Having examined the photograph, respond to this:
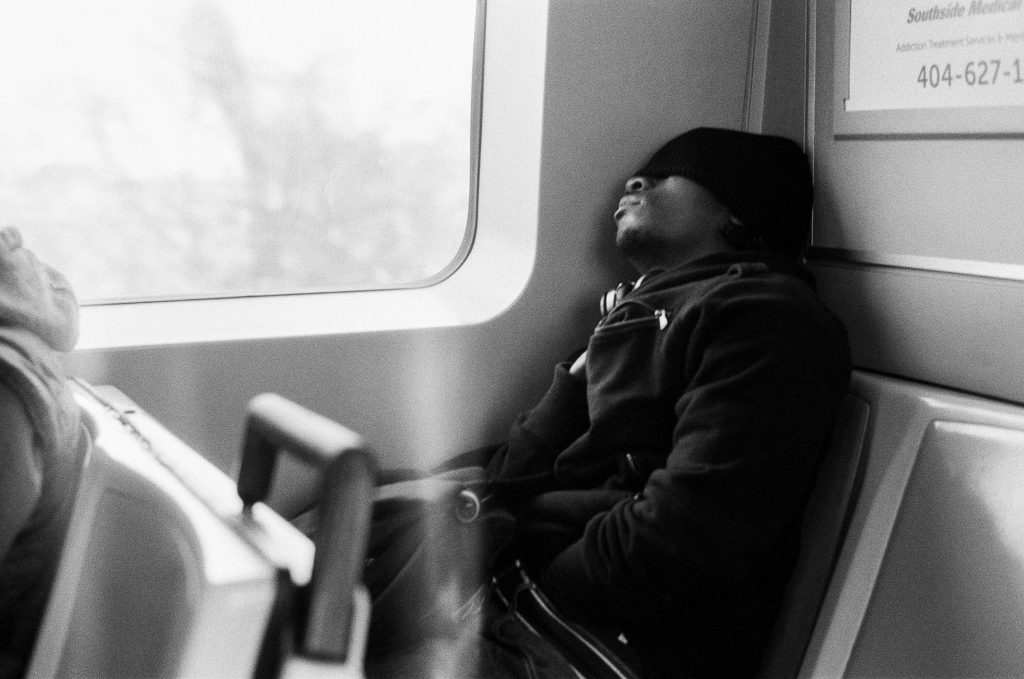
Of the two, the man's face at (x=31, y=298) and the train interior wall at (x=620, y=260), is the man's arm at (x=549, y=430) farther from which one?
the man's face at (x=31, y=298)

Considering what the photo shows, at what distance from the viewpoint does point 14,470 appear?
36.7 inches

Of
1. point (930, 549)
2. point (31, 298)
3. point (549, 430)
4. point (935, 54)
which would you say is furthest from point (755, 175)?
point (31, 298)

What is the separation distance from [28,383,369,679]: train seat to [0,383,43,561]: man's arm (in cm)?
5

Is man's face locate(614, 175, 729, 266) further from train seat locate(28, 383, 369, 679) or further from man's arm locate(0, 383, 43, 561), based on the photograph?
man's arm locate(0, 383, 43, 561)

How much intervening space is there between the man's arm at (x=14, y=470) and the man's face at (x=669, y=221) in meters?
1.26

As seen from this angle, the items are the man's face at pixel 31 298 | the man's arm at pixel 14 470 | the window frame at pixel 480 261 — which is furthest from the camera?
the window frame at pixel 480 261

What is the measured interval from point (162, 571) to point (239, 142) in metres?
1.41

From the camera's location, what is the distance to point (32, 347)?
1.05 m

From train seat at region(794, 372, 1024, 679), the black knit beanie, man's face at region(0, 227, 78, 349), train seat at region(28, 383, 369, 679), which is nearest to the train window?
the black knit beanie

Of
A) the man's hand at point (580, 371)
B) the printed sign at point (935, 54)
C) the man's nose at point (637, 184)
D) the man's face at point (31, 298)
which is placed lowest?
the man's hand at point (580, 371)

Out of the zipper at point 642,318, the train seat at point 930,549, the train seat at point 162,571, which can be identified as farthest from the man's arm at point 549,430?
the train seat at point 162,571

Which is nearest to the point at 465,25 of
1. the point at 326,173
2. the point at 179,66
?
the point at 326,173

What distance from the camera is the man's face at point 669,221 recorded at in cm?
193

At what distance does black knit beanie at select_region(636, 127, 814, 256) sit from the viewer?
6.26ft
